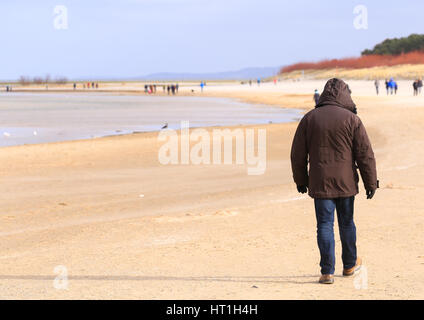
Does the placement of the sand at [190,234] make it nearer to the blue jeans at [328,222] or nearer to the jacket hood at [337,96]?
the blue jeans at [328,222]

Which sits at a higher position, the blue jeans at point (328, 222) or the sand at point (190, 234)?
the blue jeans at point (328, 222)

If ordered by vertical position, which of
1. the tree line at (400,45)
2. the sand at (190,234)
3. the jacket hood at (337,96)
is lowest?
the sand at (190,234)

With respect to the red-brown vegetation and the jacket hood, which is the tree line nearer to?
the red-brown vegetation

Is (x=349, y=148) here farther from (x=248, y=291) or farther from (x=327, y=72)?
(x=327, y=72)

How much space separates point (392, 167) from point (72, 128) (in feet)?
62.8

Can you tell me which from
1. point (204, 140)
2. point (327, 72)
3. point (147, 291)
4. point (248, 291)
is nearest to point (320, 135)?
point (248, 291)

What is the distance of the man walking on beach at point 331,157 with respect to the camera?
5.81 meters

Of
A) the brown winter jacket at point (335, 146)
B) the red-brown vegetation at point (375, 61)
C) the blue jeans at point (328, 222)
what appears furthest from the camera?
the red-brown vegetation at point (375, 61)

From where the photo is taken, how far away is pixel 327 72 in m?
127

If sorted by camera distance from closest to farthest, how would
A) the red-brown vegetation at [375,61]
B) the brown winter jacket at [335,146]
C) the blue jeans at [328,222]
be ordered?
the brown winter jacket at [335,146] < the blue jeans at [328,222] < the red-brown vegetation at [375,61]

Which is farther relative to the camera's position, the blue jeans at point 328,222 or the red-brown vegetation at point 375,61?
the red-brown vegetation at point 375,61

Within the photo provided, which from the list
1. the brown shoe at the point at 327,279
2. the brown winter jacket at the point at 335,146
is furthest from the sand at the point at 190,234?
the brown winter jacket at the point at 335,146

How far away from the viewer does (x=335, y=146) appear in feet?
19.1
